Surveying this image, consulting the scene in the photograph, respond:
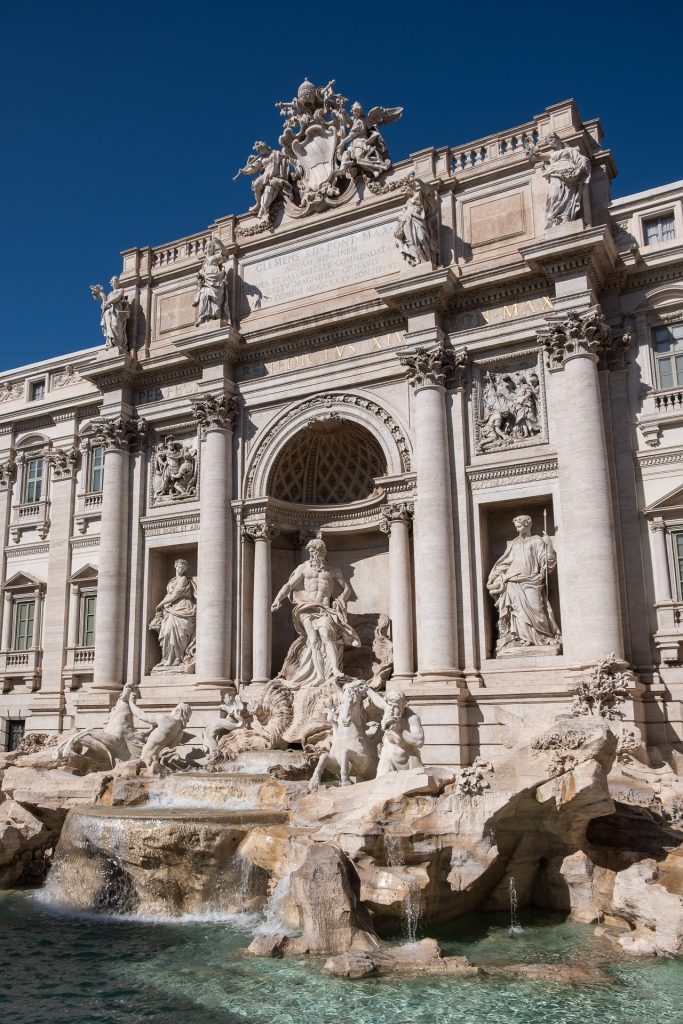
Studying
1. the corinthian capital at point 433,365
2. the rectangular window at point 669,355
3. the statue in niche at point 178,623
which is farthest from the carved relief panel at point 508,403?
the statue in niche at point 178,623

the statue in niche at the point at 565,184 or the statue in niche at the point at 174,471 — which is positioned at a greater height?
the statue in niche at the point at 565,184

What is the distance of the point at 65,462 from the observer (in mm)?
27766

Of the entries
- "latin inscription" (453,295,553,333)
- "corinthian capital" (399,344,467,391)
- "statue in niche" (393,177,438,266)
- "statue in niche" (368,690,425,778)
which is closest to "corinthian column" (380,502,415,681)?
"corinthian capital" (399,344,467,391)

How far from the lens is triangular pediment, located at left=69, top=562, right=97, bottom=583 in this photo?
26172mm

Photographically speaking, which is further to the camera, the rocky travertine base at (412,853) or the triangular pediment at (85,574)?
the triangular pediment at (85,574)

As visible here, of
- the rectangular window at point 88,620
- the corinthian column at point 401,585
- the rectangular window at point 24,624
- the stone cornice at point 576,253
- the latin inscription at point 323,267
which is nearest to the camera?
the stone cornice at point 576,253

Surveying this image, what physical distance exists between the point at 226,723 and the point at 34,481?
1246cm

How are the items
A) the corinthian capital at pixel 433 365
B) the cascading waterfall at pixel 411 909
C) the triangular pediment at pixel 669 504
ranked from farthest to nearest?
the corinthian capital at pixel 433 365 → the triangular pediment at pixel 669 504 → the cascading waterfall at pixel 411 909

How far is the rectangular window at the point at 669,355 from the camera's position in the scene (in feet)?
63.1

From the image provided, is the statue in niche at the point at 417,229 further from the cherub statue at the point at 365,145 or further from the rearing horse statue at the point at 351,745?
the rearing horse statue at the point at 351,745

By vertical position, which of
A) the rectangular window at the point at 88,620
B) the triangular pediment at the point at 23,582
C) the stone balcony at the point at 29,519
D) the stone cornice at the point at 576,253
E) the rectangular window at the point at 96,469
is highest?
the stone cornice at the point at 576,253

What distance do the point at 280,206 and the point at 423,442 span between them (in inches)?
346

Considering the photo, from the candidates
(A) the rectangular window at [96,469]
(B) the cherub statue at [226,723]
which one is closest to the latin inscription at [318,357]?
(A) the rectangular window at [96,469]

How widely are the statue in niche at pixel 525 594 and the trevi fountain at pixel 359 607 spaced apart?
8 cm
